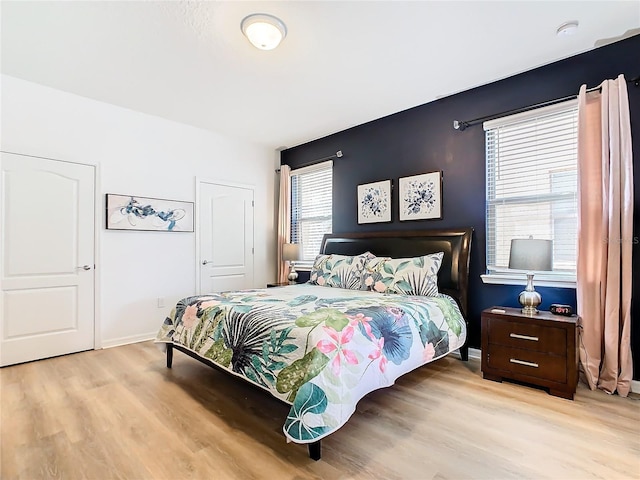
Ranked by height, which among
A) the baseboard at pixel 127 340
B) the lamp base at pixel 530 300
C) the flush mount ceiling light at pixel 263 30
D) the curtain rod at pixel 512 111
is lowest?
the baseboard at pixel 127 340

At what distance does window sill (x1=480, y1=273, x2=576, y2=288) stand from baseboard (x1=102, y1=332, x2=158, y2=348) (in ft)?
12.5

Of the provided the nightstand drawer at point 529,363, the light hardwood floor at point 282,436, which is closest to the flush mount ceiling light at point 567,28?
the nightstand drawer at point 529,363

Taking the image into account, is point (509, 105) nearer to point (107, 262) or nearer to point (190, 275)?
point (190, 275)

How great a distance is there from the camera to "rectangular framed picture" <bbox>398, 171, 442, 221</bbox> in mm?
3672

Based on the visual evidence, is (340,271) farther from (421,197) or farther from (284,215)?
(284,215)

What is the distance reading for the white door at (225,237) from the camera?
182 inches

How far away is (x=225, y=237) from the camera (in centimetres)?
484

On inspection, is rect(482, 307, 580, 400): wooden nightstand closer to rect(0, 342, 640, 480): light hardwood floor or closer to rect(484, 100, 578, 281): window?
rect(0, 342, 640, 480): light hardwood floor

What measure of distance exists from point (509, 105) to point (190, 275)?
411cm

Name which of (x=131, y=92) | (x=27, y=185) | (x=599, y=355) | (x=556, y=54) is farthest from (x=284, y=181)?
(x=599, y=355)

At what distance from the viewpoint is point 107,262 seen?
12.3ft

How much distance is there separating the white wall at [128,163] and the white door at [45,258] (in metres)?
0.13

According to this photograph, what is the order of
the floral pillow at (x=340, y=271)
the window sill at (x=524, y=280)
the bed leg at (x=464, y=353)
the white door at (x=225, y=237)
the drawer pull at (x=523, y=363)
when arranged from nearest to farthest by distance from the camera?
1. the drawer pull at (x=523, y=363)
2. the window sill at (x=524, y=280)
3. the bed leg at (x=464, y=353)
4. the floral pillow at (x=340, y=271)
5. the white door at (x=225, y=237)

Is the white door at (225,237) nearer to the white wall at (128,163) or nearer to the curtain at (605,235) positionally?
the white wall at (128,163)
